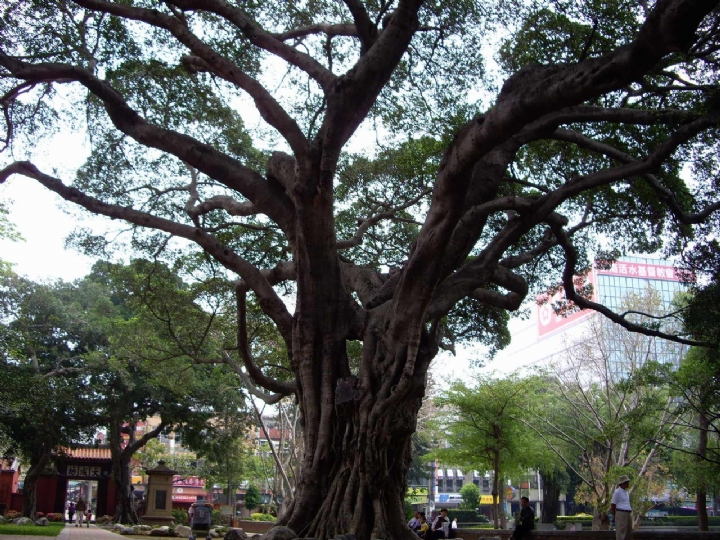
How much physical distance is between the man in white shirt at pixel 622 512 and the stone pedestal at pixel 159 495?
19.7m

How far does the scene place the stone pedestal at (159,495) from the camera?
24.3 m

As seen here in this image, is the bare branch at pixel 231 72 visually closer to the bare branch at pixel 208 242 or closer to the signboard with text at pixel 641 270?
the bare branch at pixel 208 242

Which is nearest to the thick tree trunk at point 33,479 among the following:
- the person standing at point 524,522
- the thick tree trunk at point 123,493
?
the thick tree trunk at point 123,493

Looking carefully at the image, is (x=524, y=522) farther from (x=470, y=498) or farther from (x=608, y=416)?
(x=470, y=498)

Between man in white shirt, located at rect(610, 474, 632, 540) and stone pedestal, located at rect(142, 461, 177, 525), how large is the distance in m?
A: 19.7

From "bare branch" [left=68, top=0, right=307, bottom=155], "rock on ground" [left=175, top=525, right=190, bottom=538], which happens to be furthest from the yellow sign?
"bare branch" [left=68, top=0, right=307, bottom=155]

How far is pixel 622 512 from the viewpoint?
8.31m

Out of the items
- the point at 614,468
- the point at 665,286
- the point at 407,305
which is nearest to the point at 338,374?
the point at 407,305

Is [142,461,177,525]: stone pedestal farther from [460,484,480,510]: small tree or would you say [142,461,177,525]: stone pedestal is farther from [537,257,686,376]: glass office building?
[460,484,480,510]: small tree

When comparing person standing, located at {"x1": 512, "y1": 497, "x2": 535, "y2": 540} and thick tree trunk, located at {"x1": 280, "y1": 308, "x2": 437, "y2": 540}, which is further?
person standing, located at {"x1": 512, "y1": 497, "x2": 535, "y2": 540}

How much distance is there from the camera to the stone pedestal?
24.3 metres

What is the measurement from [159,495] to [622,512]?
66.4 ft

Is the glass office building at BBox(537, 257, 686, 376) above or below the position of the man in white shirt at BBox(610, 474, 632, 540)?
above

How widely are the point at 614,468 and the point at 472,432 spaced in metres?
5.01
